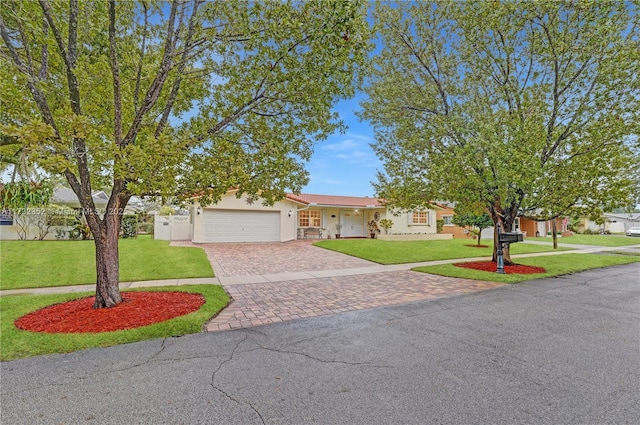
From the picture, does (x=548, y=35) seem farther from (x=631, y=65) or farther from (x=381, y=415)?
(x=381, y=415)

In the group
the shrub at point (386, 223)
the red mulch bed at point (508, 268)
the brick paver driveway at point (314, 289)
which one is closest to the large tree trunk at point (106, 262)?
the brick paver driveway at point (314, 289)

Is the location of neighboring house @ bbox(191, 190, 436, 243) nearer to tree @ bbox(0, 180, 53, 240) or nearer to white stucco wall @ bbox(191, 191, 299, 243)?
white stucco wall @ bbox(191, 191, 299, 243)

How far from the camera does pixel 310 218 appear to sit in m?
24.7

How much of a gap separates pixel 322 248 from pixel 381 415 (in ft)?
49.2

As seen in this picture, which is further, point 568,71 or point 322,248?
point 322,248

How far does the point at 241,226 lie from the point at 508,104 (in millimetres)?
15659

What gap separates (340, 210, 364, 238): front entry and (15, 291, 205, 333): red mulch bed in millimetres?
19700

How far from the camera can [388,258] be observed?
13.7 m

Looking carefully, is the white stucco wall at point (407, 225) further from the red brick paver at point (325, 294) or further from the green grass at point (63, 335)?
the green grass at point (63, 335)

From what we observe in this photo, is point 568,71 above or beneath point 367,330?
A: above

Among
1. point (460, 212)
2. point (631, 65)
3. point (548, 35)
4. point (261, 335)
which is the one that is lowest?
point (261, 335)

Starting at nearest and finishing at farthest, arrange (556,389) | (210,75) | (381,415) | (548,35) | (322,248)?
(381,415), (556,389), (210,75), (548,35), (322,248)

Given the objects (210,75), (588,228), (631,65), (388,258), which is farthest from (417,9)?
(588,228)

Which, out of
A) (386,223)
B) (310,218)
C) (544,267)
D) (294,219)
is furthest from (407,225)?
(544,267)
